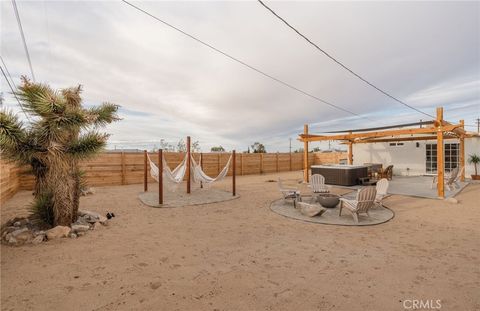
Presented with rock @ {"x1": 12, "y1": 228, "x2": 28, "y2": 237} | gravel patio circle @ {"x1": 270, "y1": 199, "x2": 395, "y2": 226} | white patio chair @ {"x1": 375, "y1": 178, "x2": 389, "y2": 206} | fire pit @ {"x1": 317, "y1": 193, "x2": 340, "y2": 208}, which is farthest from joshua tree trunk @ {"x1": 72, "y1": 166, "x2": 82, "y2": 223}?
white patio chair @ {"x1": 375, "y1": 178, "x2": 389, "y2": 206}

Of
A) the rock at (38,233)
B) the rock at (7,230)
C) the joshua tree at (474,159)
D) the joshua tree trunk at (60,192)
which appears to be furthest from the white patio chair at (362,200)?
the joshua tree at (474,159)

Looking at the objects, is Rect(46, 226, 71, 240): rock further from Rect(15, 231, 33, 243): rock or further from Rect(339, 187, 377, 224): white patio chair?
Rect(339, 187, 377, 224): white patio chair

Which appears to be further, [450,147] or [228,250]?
[450,147]

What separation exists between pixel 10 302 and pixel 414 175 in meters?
17.8

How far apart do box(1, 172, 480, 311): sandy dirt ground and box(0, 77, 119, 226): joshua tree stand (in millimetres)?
939

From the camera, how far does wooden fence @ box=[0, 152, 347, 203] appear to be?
7234mm

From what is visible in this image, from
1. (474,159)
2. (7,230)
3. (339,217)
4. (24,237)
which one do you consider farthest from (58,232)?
(474,159)

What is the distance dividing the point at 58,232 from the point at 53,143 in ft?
5.34

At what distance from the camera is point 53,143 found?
12.5 feet

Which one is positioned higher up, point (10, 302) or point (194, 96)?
point (194, 96)

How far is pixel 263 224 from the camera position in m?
4.49

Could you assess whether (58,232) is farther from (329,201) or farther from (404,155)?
(404,155)

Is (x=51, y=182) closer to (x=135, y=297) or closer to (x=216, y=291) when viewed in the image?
(x=135, y=297)

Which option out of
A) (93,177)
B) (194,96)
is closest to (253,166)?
(194,96)
